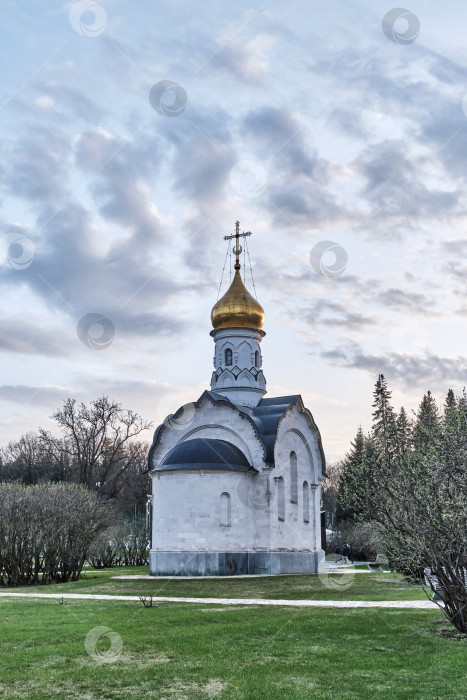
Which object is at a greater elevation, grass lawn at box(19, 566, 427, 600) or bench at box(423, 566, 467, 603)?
bench at box(423, 566, 467, 603)

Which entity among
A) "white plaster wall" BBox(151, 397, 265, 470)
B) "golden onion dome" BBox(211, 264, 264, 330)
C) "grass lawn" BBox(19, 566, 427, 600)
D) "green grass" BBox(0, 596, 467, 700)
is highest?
"golden onion dome" BBox(211, 264, 264, 330)

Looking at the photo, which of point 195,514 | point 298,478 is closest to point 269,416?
point 298,478

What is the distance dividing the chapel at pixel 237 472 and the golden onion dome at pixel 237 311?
0.05m

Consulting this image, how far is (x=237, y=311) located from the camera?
32.3 meters

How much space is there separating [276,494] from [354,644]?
18.4m

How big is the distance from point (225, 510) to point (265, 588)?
6.68 m

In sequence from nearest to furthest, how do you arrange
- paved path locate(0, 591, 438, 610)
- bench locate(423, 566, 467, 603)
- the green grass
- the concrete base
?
1. the green grass
2. bench locate(423, 566, 467, 603)
3. paved path locate(0, 591, 438, 610)
4. the concrete base

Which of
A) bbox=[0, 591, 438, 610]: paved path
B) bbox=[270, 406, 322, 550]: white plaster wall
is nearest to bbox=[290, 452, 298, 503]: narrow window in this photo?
bbox=[270, 406, 322, 550]: white plaster wall

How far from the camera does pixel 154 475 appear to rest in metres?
27.0

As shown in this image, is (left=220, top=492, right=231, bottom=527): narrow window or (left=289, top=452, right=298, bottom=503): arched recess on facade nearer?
(left=220, top=492, right=231, bottom=527): narrow window

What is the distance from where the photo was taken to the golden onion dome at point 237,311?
32.3m

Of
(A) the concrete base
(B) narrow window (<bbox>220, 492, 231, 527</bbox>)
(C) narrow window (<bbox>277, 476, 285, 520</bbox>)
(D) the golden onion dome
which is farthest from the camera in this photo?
(D) the golden onion dome

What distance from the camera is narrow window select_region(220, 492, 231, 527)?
2642 cm

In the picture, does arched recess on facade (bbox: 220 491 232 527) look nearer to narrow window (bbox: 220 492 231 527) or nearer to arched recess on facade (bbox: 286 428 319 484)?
narrow window (bbox: 220 492 231 527)
